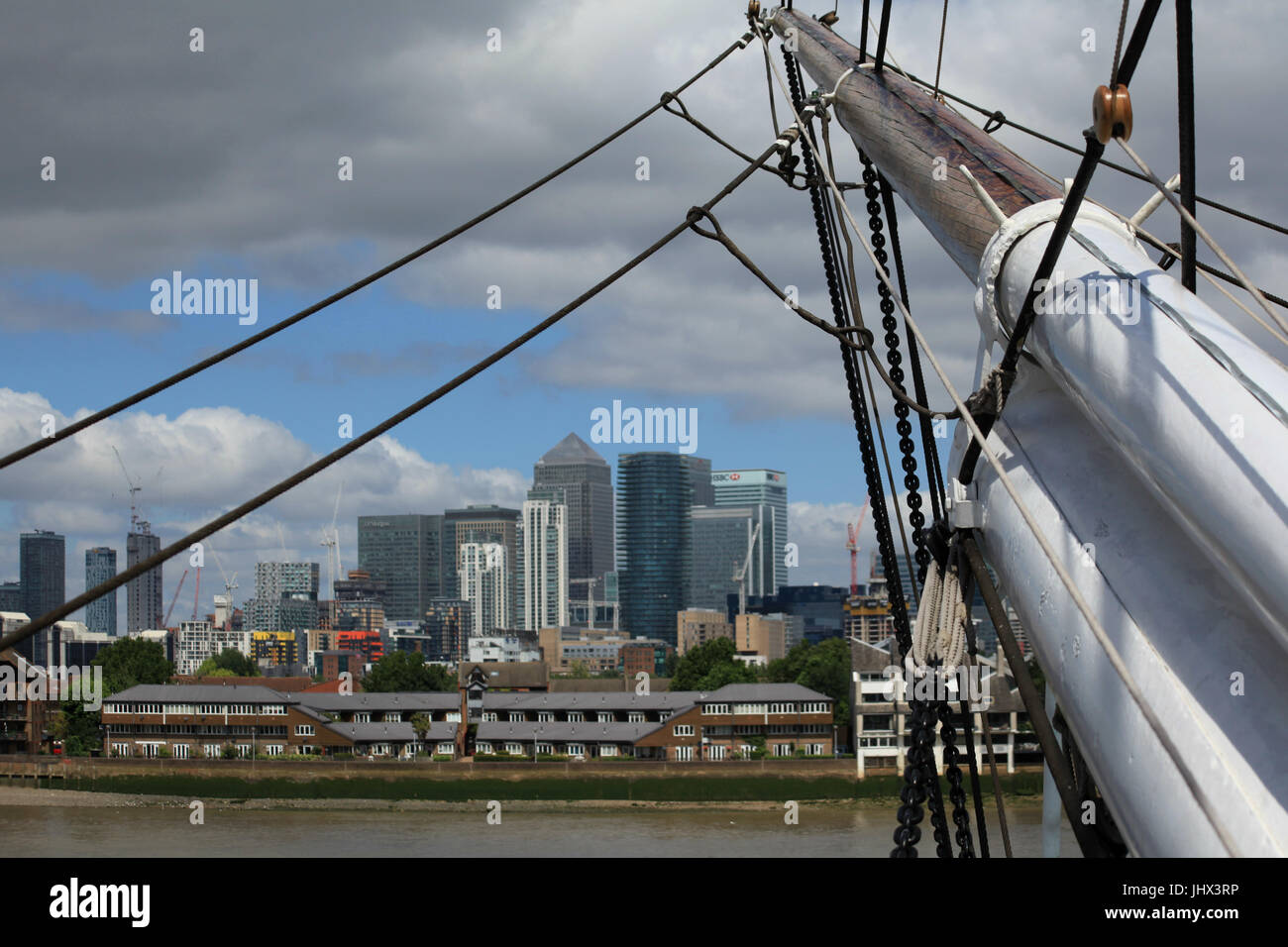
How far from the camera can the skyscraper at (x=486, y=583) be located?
124m

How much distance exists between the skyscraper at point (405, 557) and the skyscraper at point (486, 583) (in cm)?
1004

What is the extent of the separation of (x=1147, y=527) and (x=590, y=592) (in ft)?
446

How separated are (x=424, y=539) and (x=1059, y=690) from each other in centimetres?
14044

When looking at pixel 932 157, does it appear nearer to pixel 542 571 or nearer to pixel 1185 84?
pixel 1185 84

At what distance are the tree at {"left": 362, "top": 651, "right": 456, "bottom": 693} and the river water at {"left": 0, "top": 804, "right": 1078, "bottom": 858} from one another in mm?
13887

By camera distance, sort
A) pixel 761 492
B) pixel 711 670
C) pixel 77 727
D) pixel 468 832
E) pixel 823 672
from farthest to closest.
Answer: pixel 761 492 < pixel 711 670 < pixel 823 672 < pixel 77 727 < pixel 468 832

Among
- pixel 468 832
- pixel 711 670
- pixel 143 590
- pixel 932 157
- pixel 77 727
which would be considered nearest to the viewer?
pixel 932 157

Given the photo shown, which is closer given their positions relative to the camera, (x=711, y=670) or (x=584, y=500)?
(x=711, y=670)

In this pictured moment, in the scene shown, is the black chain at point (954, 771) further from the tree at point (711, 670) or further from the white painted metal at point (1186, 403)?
the tree at point (711, 670)

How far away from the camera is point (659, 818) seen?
93.4ft

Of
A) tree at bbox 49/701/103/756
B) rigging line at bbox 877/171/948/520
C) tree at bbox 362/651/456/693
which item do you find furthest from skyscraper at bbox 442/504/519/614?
rigging line at bbox 877/171/948/520

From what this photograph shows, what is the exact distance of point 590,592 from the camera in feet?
449

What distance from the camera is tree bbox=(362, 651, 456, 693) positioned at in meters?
44.2

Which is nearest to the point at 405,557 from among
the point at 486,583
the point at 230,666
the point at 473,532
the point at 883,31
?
the point at 473,532
